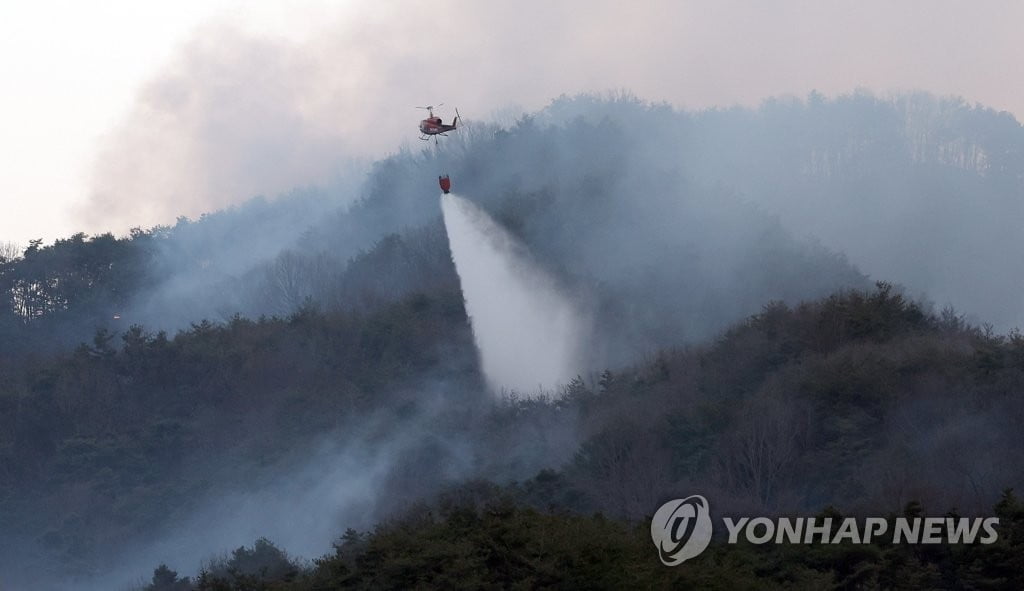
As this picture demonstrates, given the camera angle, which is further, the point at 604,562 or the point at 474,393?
the point at 474,393

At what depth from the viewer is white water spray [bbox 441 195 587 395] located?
6138 centimetres

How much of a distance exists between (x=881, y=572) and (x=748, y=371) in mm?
23879

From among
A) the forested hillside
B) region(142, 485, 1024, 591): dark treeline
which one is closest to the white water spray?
the forested hillside

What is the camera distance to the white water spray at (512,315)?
6138 cm

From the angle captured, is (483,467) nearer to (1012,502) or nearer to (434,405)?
(434,405)

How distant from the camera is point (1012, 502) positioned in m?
26.2

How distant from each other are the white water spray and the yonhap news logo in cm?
2884
